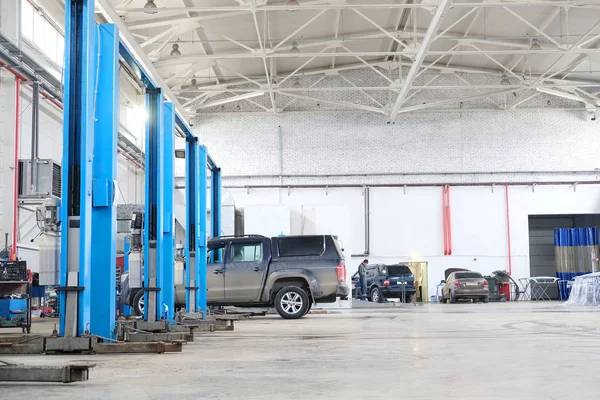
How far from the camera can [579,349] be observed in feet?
20.9

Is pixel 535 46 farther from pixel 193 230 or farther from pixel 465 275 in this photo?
pixel 193 230

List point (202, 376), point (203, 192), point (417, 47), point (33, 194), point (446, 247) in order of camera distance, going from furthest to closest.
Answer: point (446, 247) → point (417, 47) → point (203, 192) → point (33, 194) → point (202, 376)

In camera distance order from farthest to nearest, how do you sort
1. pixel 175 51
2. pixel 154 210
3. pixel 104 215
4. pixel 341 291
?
1. pixel 175 51
2. pixel 341 291
3. pixel 154 210
4. pixel 104 215

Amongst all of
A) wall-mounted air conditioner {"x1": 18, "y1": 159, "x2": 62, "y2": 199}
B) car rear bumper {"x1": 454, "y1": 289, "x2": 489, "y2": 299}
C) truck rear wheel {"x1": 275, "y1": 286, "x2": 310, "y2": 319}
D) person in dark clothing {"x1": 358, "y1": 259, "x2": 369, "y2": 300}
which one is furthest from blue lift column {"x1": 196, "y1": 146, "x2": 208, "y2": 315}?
car rear bumper {"x1": 454, "y1": 289, "x2": 489, "y2": 299}

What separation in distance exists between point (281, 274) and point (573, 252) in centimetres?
2265

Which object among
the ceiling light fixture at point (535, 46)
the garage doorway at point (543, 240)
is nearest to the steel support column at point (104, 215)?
the ceiling light fixture at point (535, 46)

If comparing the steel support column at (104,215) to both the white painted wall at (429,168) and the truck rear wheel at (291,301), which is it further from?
the white painted wall at (429,168)

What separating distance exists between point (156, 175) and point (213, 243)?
236 inches

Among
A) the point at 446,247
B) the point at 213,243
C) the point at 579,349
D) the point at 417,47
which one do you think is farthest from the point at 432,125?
the point at 579,349

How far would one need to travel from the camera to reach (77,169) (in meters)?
6.29

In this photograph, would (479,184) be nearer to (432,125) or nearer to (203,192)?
(432,125)

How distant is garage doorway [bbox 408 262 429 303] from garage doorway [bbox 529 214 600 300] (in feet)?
18.4

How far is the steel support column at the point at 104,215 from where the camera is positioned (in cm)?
662

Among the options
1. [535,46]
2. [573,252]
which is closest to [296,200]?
[535,46]
